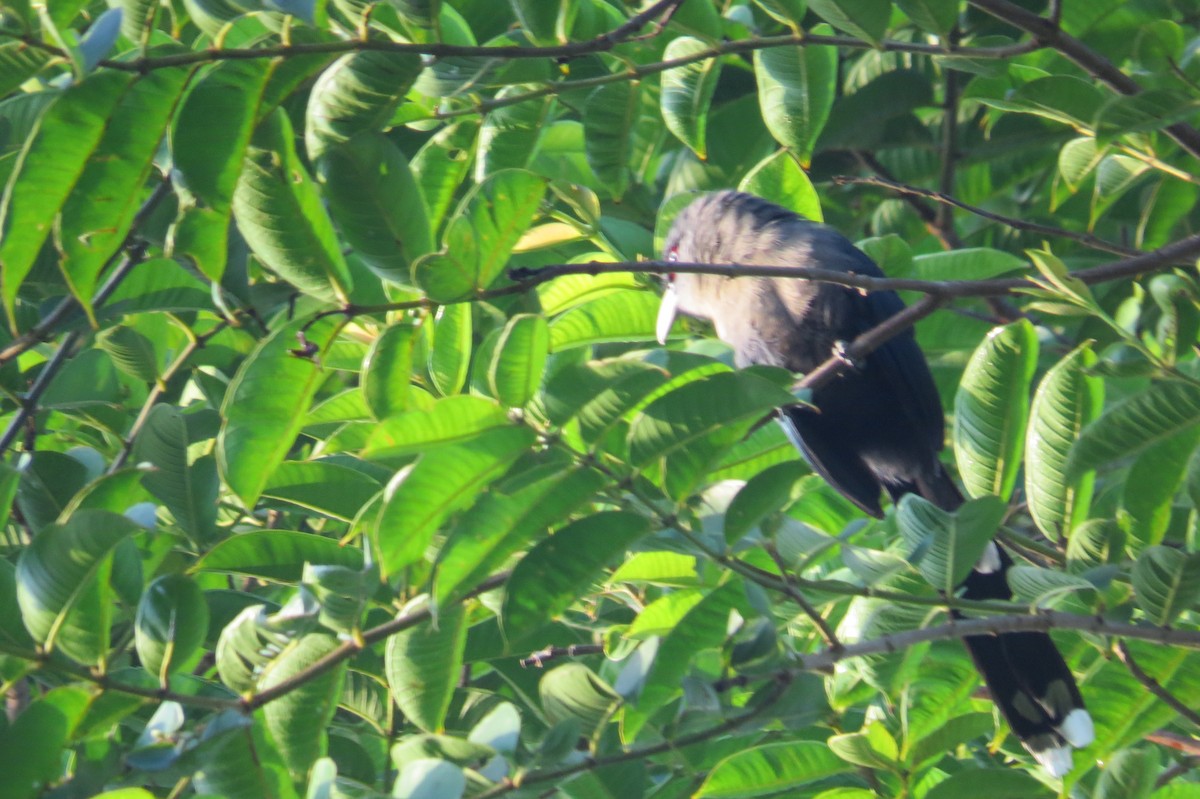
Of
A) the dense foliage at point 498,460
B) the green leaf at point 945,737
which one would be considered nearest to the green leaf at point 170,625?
the dense foliage at point 498,460

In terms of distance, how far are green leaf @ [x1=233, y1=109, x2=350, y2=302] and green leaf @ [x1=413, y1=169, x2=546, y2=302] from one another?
0.55 ft

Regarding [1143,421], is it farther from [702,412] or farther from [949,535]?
[702,412]

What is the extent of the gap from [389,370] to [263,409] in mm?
187

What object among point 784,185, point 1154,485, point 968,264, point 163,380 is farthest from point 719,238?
point 1154,485

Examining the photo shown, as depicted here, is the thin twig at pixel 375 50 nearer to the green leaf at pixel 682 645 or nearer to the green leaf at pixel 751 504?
the green leaf at pixel 751 504

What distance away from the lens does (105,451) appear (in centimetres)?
300

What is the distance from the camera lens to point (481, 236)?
5.32 ft

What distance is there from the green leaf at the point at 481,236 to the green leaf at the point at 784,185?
1.11 meters

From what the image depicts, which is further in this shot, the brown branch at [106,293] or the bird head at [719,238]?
the bird head at [719,238]

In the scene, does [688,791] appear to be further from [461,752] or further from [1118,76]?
[1118,76]

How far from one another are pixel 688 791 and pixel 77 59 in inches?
66.5

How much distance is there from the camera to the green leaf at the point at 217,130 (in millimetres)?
1500

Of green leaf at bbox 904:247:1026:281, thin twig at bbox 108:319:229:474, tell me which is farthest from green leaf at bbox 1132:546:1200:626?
thin twig at bbox 108:319:229:474

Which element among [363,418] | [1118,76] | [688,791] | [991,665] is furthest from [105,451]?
[1118,76]
